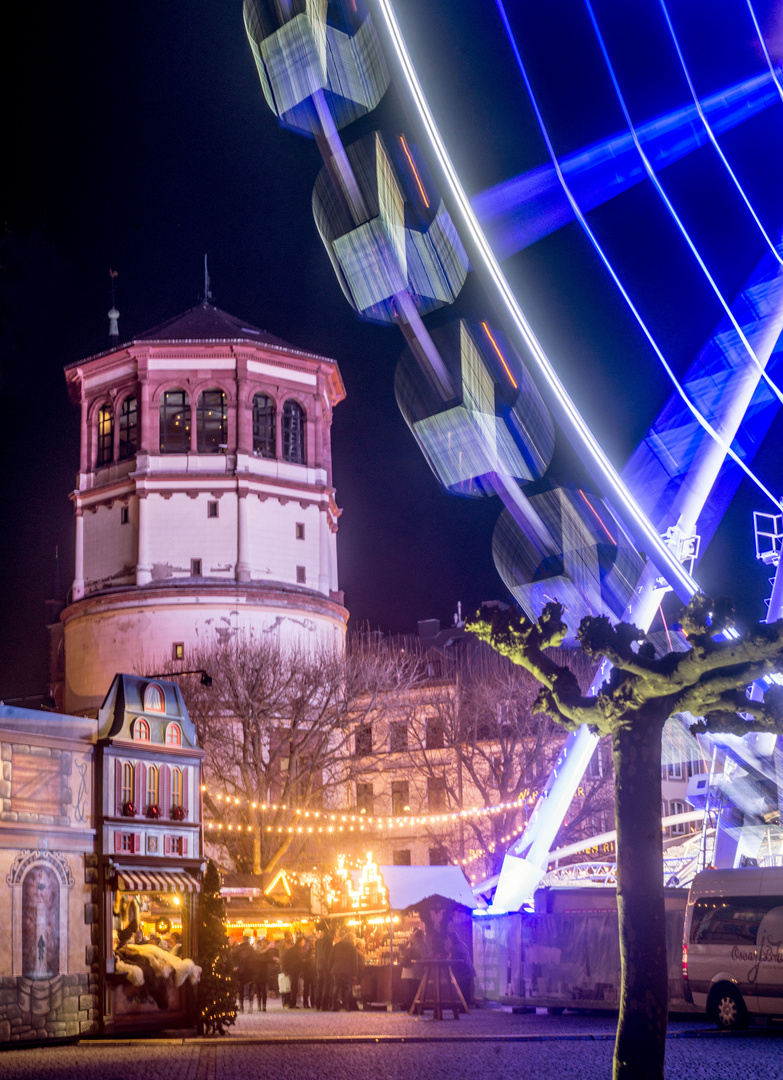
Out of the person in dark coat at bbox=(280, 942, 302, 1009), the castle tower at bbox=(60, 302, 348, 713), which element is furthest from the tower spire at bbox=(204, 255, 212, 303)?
the person in dark coat at bbox=(280, 942, 302, 1009)

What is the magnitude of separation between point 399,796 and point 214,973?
177 ft

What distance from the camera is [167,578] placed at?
6869 cm

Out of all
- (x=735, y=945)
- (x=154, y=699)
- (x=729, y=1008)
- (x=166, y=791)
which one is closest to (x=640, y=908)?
(x=735, y=945)

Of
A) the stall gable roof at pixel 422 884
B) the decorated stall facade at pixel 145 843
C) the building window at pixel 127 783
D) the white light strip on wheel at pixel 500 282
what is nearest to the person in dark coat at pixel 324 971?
the stall gable roof at pixel 422 884

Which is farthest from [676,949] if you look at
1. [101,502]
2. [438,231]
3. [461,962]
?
[101,502]

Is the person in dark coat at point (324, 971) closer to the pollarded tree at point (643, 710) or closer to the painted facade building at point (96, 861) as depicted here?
the painted facade building at point (96, 861)

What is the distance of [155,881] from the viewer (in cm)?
2781

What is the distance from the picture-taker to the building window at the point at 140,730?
92.8 feet

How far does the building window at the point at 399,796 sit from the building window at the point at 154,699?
165 ft

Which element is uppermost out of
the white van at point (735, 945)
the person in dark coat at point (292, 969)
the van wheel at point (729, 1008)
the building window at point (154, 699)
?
the building window at point (154, 699)

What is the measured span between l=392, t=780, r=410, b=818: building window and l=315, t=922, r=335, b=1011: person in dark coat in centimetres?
4321

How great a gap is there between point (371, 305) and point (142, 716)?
12.0m

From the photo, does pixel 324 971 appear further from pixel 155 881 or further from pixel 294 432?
pixel 294 432

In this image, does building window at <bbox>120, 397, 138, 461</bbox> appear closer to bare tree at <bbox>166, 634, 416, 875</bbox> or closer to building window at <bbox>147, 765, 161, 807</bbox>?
bare tree at <bbox>166, 634, 416, 875</bbox>
